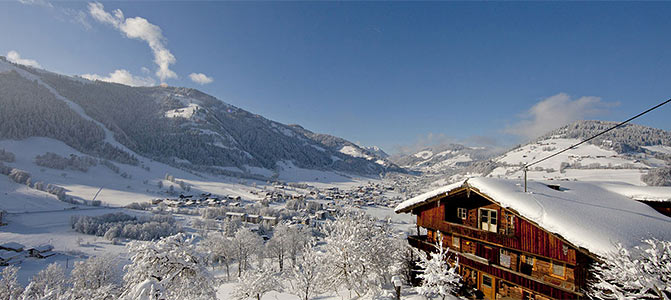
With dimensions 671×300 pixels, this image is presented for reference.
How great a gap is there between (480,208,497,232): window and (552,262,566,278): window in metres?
3.34

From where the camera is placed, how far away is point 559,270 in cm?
1394

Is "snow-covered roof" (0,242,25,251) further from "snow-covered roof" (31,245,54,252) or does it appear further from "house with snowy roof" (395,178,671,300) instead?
"house with snowy roof" (395,178,671,300)

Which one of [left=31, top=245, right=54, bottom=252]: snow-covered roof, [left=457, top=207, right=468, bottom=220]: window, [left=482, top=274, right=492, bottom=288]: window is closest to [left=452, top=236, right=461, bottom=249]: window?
[left=457, top=207, right=468, bottom=220]: window

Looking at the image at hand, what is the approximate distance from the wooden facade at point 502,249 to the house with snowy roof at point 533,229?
4cm

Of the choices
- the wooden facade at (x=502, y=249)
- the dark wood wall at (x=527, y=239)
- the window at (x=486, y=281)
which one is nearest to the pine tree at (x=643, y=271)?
the wooden facade at (x=502, y=249)

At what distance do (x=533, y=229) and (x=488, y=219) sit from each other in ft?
8.91

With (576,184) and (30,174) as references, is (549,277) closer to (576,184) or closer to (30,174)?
(576,184)

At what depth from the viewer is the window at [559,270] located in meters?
13.7

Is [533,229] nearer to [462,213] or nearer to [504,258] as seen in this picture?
[504,258]

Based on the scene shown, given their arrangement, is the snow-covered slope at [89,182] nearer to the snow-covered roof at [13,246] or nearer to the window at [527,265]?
the snow-covered roof at [13,246]

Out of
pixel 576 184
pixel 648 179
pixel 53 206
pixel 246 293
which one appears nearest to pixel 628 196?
pixel 576 184

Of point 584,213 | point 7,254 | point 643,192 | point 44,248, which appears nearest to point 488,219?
point 584,213

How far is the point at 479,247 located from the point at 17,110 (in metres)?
261

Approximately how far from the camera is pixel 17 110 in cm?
15912
